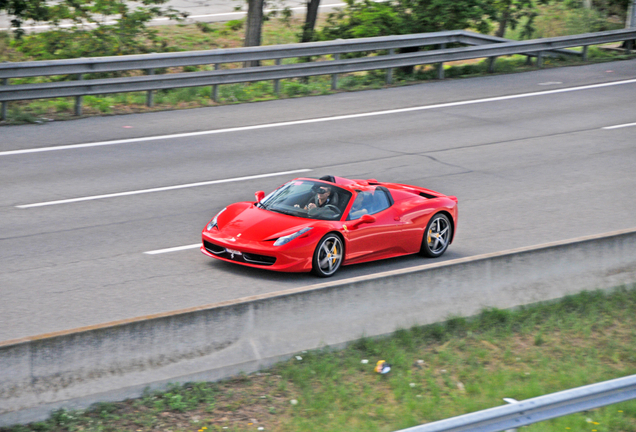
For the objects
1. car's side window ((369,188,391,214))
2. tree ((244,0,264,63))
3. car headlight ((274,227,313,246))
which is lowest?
car headlight ((274,227,313,246))

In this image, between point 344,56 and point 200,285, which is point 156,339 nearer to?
point 200,285

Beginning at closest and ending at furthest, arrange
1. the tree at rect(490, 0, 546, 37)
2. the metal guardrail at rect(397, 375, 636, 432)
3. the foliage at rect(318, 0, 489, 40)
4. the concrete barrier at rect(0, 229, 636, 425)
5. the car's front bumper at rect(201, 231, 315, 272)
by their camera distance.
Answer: the metal guardrail at rect(397, 375, 636, 432)
the concrete barrier at rect(0, 229, 636, 425)
the car's front bumper at rect(201, 231, 315, 272)
the foliage at rect(318, 0, 489, 40)
the tree at rect(490, 0, 546, 37)

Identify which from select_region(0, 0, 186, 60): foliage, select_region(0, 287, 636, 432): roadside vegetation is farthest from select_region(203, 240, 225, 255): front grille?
select_region(0, 0, 186, 60): foliage

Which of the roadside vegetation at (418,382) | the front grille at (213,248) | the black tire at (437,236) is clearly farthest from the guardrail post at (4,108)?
the roadside vegetation at (418,382)

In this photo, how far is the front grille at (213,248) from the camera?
31.1 feet

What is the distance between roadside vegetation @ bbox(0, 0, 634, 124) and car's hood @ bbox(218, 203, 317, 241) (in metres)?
9.15

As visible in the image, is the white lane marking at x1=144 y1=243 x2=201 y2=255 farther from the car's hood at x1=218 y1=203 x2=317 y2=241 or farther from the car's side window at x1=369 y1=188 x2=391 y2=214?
the car's side window at x1=369 y1=188 x2=391 y2=214

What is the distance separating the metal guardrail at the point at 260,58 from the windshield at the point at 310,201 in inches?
361

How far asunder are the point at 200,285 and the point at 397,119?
1047 cm

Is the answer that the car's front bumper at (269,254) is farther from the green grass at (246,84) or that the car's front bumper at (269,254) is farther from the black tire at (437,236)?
the green grass at (246,84)

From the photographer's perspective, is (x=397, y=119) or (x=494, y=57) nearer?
(x=397, y=119)

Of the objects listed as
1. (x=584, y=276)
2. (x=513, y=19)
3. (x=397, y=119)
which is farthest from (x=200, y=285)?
(x=513, y=19)

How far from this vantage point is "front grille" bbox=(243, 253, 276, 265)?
917cm

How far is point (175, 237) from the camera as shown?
35.7ft
